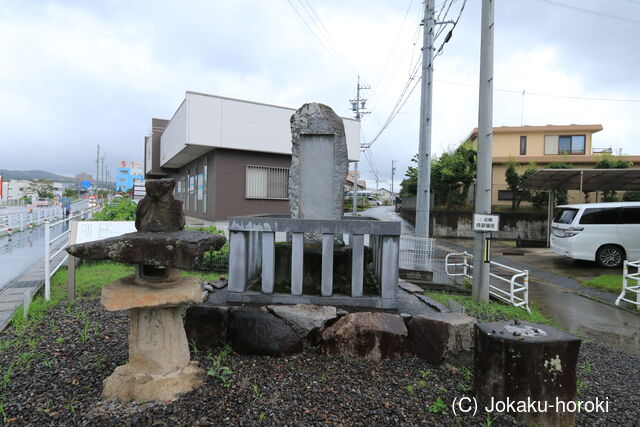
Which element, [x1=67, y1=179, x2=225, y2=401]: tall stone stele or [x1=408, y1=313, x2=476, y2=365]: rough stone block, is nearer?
[x1=67, y1=179, x2=225, y2=401]: tall stone stele

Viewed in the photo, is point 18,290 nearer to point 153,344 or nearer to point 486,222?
point 153,344

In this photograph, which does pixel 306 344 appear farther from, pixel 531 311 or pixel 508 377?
pixel 531 311

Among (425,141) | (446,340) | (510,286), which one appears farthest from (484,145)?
(446,340)

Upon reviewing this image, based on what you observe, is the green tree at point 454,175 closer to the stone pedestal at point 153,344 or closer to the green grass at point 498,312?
the green grass at point 498,312

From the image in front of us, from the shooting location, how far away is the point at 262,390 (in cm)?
283

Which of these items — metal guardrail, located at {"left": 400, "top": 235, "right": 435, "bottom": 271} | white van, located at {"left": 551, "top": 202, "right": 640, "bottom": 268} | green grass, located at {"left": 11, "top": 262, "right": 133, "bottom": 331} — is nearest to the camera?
green grass, located at {"left": 11, "top": 262, "right": 133, "bottom": 331}

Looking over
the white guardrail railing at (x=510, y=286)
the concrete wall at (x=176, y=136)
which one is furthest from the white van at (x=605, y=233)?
the concrete wall at (x=176, y=136)

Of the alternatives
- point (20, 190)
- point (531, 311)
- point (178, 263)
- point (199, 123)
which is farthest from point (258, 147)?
point (20, 190)

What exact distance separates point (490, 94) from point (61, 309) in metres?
7.25

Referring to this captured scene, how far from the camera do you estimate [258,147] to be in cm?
Answer: 1466

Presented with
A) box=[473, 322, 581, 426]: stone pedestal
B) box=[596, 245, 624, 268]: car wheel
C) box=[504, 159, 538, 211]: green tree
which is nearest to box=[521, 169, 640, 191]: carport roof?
box=[504, 159, 538, 211]: green tree

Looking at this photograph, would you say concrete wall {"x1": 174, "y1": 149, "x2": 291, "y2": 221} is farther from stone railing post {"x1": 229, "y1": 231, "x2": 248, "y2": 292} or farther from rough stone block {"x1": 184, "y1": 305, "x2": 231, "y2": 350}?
rough stone block {"x1": 184, "y1": 305, "x2": 231, "y2": 350}

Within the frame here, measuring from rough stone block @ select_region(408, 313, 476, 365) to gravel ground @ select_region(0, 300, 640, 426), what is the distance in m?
0.11

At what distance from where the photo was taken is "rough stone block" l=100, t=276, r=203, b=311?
2635 millimetres
